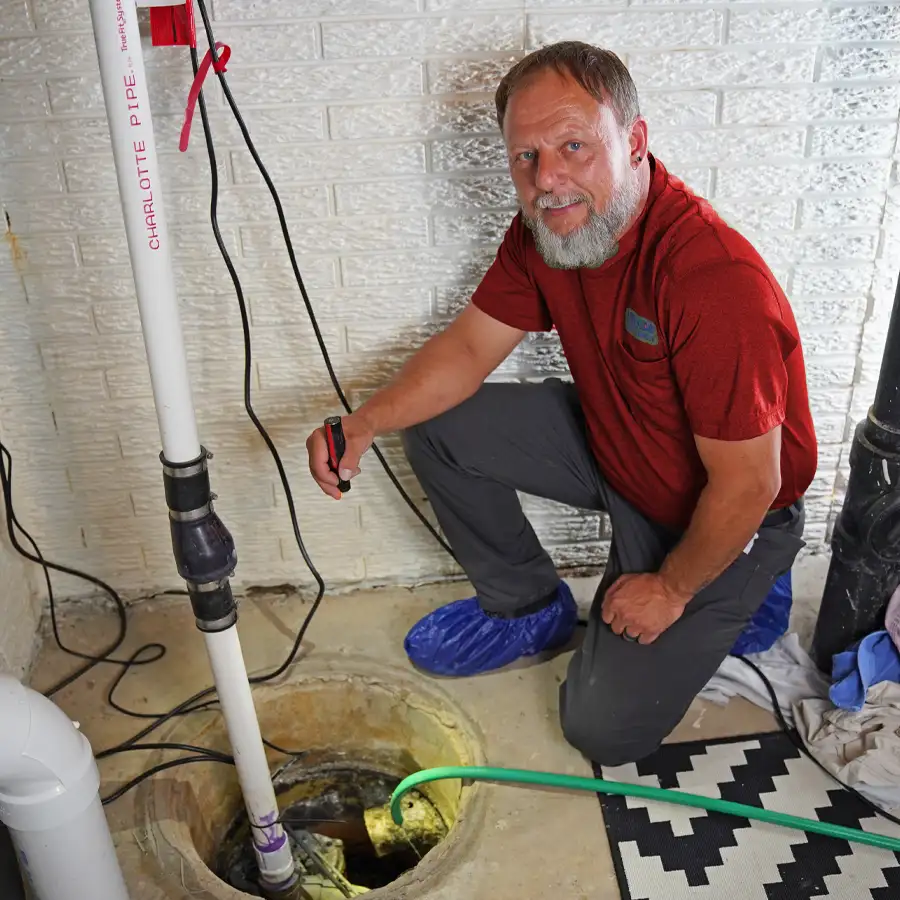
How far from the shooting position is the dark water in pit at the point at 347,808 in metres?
1.86

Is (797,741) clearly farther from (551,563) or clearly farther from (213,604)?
(213,604)

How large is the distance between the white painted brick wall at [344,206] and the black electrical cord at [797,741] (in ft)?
1.63

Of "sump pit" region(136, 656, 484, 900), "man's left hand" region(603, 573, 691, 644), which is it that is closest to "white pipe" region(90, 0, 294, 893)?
"sump pit" region(136, 656, 484, 900)

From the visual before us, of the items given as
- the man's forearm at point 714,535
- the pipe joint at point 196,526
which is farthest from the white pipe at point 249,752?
the man's forearm at point 714,535

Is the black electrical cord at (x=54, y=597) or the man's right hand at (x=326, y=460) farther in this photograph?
the black electrical cord at (x=54, y=597)

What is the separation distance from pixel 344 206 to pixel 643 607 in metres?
0.85

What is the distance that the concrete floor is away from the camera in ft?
4.74

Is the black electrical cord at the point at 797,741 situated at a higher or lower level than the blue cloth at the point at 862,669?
lower

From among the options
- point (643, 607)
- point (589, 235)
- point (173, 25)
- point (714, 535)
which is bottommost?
point (643, 607)

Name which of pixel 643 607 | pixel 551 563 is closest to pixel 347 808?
pixel 551 563

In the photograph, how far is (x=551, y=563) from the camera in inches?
73.8

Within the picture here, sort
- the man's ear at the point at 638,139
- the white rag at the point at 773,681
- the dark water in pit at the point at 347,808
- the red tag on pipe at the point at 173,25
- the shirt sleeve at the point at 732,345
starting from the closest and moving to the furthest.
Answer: the red tag on pipe at the point at 173,25 → the shirt sleeve at the point at 732,345 → the man's ear at the point at 638,139 → the white rag at the point at 773,681 → the dark water in pit at the point at 347,808

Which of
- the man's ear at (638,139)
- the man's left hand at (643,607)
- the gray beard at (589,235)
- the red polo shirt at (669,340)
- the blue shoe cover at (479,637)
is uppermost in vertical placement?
the man's ear at (638,139)

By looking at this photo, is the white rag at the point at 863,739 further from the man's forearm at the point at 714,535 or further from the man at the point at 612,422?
the man's forearm at the point at 714,535
